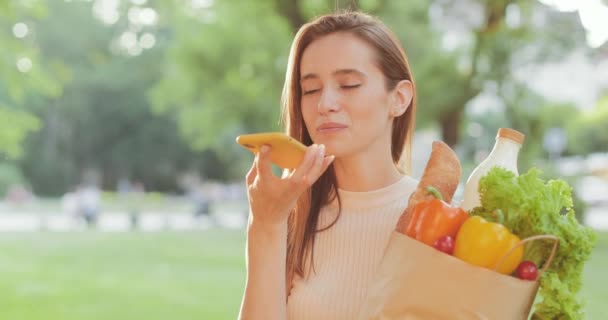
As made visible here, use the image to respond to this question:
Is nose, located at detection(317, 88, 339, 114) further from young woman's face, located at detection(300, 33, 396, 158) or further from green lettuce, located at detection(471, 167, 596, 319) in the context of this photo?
green lettuce, located at detection(471, 167, 596, 319)

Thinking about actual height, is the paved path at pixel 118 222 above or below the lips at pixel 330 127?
below

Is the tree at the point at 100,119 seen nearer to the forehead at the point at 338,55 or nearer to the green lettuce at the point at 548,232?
the forehead at the point at 338,55

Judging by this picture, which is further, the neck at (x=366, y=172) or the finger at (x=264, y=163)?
the neck at (x=366, y=172)

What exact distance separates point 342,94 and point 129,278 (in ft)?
25.1

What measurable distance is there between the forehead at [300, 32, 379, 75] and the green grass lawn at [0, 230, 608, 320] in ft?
17.7

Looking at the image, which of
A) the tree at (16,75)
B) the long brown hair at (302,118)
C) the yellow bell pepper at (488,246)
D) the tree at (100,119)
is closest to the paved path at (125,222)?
the tree at (16,75)

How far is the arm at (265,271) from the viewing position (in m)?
1.35

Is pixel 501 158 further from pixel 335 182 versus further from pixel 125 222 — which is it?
pixel 125 222

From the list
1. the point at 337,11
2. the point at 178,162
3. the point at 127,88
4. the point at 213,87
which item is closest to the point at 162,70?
the point at 127,88

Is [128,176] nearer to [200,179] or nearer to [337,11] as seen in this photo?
[200,179]

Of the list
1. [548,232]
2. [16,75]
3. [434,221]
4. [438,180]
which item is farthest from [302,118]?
[16,75]

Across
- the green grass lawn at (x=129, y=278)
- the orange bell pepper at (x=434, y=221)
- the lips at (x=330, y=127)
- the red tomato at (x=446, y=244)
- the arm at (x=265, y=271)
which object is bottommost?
the green grass lawn at (x=129, y=278)

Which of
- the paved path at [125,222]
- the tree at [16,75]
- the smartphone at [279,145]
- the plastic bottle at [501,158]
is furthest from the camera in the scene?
the paved path at [125,222]

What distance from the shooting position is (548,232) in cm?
115
